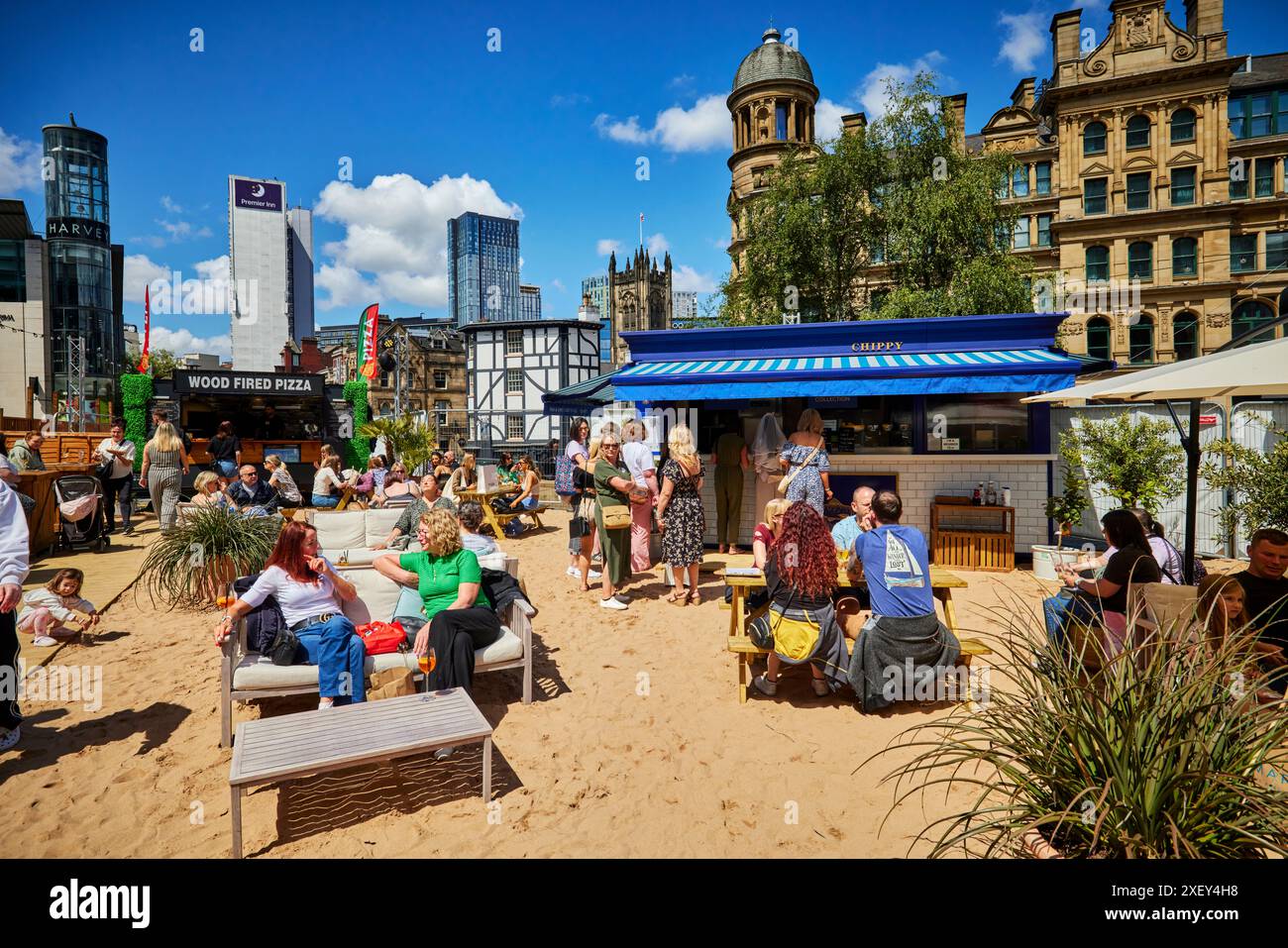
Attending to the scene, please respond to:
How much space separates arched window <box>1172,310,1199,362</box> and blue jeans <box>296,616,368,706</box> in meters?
39.4

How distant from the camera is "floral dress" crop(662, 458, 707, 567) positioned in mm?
6941

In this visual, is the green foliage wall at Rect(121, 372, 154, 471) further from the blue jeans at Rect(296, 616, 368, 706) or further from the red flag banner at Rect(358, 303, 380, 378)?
the blue jeans at Rect(296, 616, 368, 706)

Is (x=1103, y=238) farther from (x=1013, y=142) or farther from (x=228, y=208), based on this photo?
(x=228, y=208)

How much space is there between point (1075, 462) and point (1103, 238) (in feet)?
104

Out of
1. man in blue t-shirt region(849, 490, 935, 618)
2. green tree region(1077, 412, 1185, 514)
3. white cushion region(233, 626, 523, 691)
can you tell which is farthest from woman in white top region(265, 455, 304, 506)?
green tree region(1077, 412, 1185, 514)

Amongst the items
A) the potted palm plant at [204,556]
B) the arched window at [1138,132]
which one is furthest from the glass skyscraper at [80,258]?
the arched window at [1138,132]

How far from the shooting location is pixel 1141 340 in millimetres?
32469

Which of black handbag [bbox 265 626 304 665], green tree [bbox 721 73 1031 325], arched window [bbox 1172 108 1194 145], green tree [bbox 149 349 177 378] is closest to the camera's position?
black handbag [bbox 265 626 304 665]

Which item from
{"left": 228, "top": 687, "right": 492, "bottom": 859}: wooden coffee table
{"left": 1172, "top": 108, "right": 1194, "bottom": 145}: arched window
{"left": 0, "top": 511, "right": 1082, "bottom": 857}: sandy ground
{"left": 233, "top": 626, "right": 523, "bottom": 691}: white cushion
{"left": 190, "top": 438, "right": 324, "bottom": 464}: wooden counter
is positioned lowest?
{"left": 0, "top": 511, "right": 1082, "bottom": 857}: sandy ground

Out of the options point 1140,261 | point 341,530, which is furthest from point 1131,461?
point 1140,261

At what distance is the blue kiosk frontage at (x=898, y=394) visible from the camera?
876 cm

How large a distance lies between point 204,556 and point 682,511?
16.3 ft

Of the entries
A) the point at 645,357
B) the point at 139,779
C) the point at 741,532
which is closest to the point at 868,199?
the point at 645,357

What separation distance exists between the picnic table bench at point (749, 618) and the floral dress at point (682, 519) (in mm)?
1543
